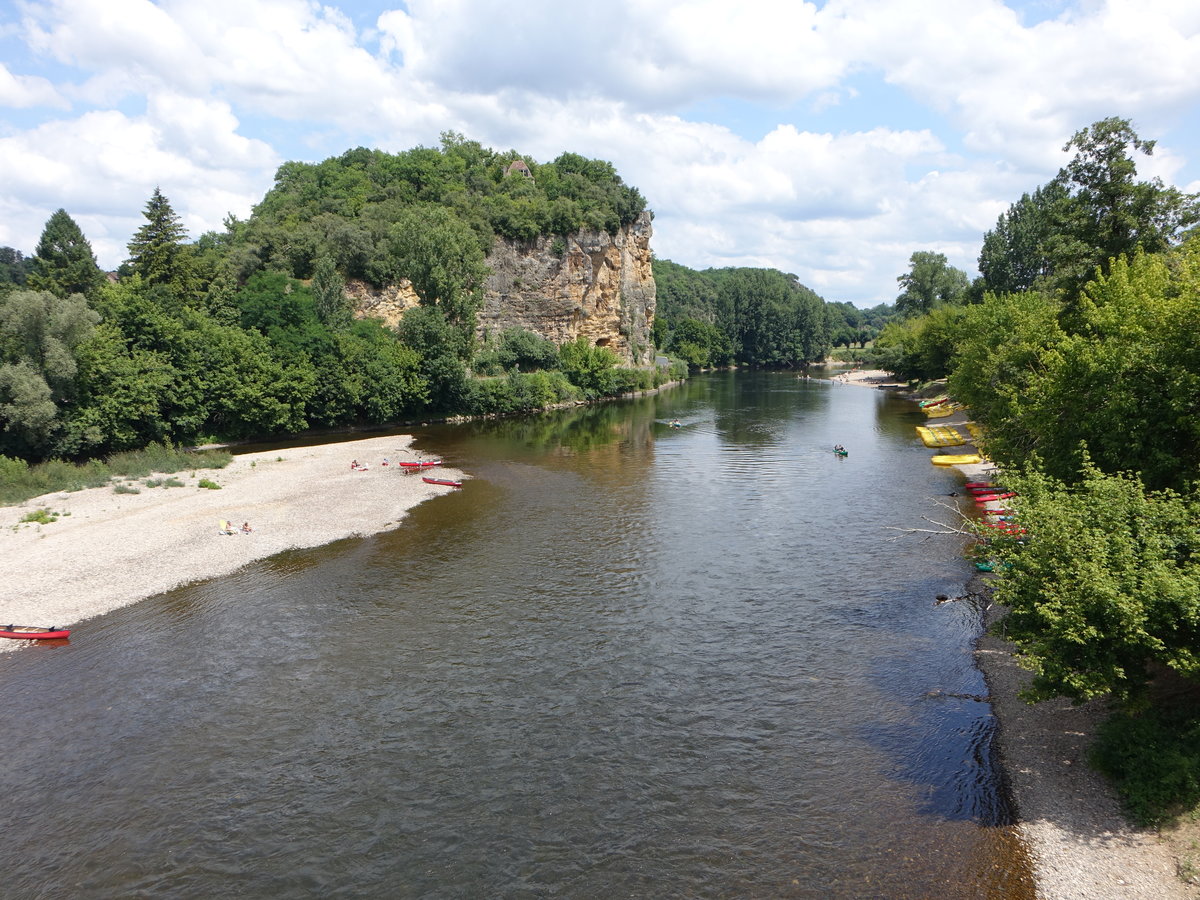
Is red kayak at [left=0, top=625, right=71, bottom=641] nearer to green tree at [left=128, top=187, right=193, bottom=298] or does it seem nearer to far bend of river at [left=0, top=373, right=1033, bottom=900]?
far bend of river at [left=0, top=373, right=1033, bottom=900]

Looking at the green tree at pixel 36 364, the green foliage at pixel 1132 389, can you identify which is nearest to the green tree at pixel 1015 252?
the green foliage at pixel 1132 389

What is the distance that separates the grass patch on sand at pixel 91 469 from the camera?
111ft

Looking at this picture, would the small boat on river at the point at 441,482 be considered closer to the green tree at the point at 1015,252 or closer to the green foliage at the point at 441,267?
the green foliage at the point at 441,267

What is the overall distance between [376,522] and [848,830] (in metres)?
24.6

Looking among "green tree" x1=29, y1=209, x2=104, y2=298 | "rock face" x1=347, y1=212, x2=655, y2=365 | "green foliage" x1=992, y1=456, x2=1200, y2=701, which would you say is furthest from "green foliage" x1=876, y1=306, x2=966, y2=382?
"green tree" x1=29, y1=209, x2=104, y2=298

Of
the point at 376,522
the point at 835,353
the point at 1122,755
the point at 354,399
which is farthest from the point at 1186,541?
the point at 835,353

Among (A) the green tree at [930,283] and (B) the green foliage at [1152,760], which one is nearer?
(B) the green foliage at [1152,760]

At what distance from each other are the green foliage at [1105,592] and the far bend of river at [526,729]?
341 centimetres

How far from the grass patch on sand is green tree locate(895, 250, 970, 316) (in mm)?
106996

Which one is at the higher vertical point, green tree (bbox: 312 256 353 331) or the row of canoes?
green tree (bbox: 312 256 353 331)

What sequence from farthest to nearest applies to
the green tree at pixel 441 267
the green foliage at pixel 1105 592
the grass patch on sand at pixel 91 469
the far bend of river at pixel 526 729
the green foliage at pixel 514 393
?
the green foliage at pixel 514 393, the green tree at pixel 441 267, the grass patch on sand at pixel 91 469, the far bend of river at pixel 526 729, the green foliage at pixel 1105 592

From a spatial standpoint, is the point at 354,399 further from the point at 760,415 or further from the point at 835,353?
the point at 835,353

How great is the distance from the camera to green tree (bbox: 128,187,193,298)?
5819cm

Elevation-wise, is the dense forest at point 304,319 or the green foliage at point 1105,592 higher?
the dense forest at point 304,319
